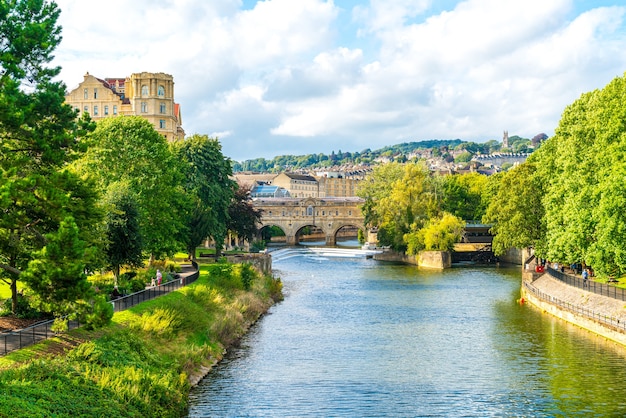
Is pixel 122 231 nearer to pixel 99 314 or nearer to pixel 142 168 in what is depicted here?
pixel 142 168

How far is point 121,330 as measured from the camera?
1136 inches

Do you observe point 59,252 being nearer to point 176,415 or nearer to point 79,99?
point 176,415

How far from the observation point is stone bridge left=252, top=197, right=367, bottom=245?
124m

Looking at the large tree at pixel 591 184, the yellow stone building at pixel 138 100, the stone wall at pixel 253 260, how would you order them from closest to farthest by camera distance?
the large tree at pixel 591 184 → the stone wall at pixel 253 260 → the yellow stone building at pixel 138 100

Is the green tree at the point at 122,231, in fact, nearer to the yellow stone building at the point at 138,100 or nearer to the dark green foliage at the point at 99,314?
the dark green foliage at the point at 99,314

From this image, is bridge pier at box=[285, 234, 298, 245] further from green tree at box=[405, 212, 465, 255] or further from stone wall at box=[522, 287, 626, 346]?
stone wall at box=[522, 287, 626, 346]

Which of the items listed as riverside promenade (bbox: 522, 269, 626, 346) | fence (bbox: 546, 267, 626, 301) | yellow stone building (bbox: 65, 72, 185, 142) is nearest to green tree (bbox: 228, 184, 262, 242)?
yellow stone building (bbox: 65, 72, 185, 142)

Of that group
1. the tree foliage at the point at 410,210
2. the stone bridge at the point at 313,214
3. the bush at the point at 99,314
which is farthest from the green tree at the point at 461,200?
the bush at the point at 99,314

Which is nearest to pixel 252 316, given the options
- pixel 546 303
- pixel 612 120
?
pixel 546 303

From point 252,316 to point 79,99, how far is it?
40.1 m

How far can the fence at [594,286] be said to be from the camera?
39.8 m

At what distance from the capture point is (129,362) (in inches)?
1003

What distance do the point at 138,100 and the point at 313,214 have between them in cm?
5393

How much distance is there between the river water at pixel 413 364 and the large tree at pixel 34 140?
8.10 meters
